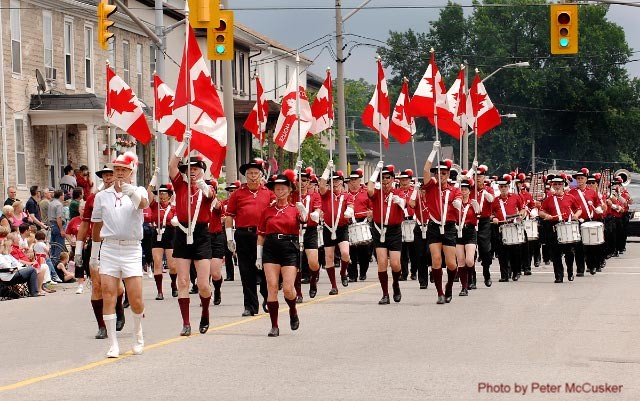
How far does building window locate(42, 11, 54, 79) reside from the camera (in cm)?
3916

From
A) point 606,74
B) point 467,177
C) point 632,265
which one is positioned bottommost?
point 632,265

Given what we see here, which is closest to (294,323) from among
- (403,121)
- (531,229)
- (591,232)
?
(403,121)

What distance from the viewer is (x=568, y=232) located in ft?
86.9

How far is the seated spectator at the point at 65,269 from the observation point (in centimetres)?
2756

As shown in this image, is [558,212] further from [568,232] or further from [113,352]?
[113,352]

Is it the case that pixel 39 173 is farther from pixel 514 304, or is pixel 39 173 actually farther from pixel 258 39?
pixel 258 39

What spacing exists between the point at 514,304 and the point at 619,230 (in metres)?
19.5

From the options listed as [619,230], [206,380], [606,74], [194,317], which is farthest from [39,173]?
[606,74]

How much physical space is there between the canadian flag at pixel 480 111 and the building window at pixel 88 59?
14353mm

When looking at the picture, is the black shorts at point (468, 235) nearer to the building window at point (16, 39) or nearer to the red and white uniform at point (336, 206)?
the red and white uniform at point (336, 206)

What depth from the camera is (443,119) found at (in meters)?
25.4

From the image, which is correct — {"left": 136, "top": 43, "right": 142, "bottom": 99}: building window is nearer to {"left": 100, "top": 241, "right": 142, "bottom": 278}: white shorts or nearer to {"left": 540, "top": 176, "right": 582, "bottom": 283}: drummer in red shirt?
{"left": 540, "top": 176, "right": 582, "bottom": 283}: drummer in red shirt

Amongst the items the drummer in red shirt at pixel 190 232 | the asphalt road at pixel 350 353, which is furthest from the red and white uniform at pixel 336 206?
the drummer in red shirt at pixel 190 232

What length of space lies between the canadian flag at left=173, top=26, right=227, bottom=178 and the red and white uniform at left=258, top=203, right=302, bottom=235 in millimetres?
2427
